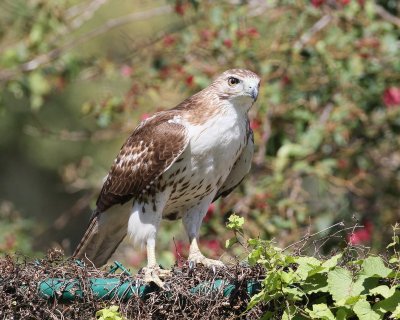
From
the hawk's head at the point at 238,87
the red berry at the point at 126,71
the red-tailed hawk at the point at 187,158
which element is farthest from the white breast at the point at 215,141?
the red berry at the point at 126,71

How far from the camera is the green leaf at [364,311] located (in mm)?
3520

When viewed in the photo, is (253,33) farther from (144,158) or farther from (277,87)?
(144,158)

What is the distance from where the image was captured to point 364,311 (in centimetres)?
353

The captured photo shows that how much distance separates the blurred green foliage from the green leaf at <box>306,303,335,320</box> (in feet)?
10.9

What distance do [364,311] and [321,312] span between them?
0.15 m

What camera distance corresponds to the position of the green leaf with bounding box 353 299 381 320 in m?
3.52

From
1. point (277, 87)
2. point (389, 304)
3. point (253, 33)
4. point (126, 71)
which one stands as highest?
point (389, 304)

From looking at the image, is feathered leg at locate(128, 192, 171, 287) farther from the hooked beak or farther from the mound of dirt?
the mound of dirt

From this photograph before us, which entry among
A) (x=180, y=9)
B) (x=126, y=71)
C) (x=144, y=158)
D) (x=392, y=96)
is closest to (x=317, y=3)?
(x=392, y=96)

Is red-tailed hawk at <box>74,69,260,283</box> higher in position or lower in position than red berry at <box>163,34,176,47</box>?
higher

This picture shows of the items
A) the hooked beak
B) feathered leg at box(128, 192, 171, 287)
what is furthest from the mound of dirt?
the hooked beak

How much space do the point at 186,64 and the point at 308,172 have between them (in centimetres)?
128

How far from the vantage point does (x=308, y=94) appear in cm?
751

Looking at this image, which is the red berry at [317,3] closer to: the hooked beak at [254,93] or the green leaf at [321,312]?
the hooked beak at [254,93]
